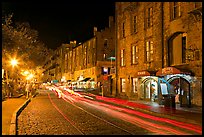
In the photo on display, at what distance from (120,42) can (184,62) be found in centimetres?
1402

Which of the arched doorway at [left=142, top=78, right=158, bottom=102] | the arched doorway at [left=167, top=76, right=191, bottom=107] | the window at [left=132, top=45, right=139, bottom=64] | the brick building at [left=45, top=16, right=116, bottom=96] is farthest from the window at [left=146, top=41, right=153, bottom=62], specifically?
the brick building at [left=45, top=16, right=116, bottom=96]

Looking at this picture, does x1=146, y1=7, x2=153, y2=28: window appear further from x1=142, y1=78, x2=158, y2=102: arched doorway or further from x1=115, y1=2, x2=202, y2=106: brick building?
x1=142, y1=78, x2=158, y2=102: arched doorway

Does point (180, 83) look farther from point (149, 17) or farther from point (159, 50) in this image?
point (149, 17)

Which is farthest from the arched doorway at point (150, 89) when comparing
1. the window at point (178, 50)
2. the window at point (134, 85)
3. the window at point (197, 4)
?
the window at point (197, 4)

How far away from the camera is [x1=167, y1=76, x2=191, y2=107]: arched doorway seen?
22.1 meters

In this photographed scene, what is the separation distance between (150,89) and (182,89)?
595 cm

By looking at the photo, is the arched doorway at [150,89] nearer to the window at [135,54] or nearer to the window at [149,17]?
the window at [135,54]

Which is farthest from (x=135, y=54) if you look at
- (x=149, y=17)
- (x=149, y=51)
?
(x=149, y=17)

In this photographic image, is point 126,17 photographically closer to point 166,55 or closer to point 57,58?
point 166,55

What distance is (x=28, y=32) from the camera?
120 feet

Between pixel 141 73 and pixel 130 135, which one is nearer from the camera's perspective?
pixel 130 135

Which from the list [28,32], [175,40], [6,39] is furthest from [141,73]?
[28,32]

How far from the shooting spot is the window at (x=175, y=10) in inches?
968

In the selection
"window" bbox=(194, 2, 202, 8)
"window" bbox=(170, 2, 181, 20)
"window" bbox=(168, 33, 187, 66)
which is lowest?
"window" bbox=(168, 33, 187, 66)
